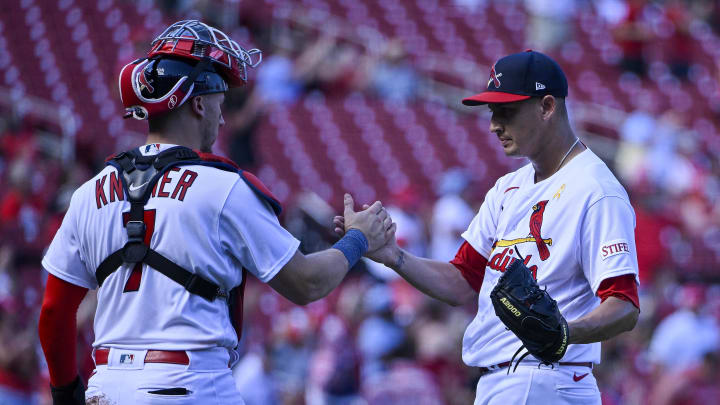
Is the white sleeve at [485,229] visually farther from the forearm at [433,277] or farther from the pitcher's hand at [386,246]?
the pitcher's hand at [386,246]

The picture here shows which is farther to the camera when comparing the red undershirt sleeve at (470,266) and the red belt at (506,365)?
the red undershirt sleeve at (470,266)

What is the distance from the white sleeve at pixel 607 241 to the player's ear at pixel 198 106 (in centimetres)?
150

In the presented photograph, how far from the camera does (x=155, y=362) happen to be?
3461 millimetres

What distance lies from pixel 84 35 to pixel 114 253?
37.8 feet

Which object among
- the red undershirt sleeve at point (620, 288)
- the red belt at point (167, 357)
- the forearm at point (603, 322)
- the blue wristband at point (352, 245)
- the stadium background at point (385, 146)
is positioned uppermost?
the blue wristband at point (352, 245)

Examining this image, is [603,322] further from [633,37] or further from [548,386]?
[633,37]

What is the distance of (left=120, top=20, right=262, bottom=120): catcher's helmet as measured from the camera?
3.64 metres

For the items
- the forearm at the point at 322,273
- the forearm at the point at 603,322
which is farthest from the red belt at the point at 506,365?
the forearm at the point at 322,273

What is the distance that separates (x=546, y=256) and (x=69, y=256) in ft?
5.92

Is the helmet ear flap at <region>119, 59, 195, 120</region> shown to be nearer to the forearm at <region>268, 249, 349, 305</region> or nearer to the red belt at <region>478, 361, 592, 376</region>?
the forearm at <region>268, 249, 349, 305</region>

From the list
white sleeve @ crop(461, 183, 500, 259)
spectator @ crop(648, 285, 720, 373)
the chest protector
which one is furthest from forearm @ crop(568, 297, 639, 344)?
spectator @ crop(648, 285, 720, 373)

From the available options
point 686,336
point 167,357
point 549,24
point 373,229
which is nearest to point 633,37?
point 549,24

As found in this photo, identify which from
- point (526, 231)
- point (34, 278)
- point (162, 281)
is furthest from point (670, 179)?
point (162, 281)

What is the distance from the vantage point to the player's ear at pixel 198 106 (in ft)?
12.2
